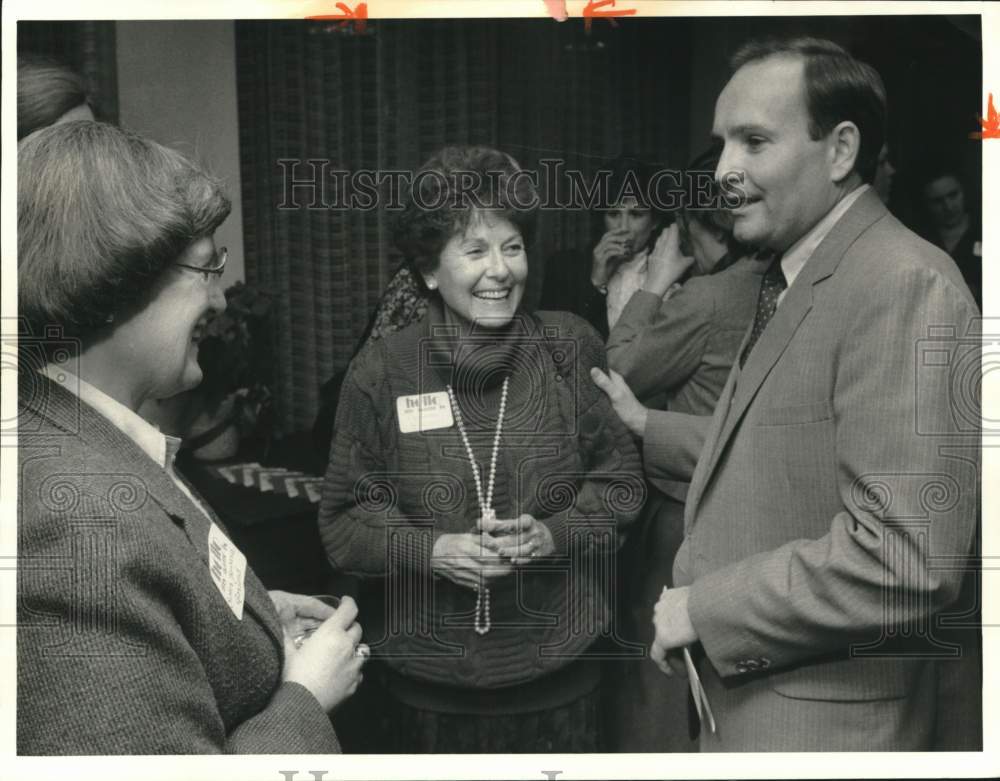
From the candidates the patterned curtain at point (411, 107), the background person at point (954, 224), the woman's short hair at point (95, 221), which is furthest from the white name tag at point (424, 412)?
the background person at point (954, 224)

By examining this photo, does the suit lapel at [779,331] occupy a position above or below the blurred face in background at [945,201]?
below

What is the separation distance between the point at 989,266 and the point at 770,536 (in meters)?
0.73

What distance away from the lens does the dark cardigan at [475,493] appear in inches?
83.1

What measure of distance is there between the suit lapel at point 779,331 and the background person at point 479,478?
0.18 meters

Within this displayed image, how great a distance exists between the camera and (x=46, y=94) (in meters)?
2.08

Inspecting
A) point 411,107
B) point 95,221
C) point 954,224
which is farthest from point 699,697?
point 95,221

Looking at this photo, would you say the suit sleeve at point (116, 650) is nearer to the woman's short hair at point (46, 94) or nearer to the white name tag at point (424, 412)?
the white name tag at point (424, 412)

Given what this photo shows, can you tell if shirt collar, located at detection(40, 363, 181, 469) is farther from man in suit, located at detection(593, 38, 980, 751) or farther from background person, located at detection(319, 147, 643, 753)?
man in suit, located at detection(593, 38, 980, 751)

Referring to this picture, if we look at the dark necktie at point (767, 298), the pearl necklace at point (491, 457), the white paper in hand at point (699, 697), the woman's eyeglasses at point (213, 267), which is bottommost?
the white paper in hand at point (699, 697)

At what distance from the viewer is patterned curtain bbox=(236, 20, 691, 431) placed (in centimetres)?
210

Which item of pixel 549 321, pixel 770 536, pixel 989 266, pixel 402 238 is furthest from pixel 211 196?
pixel 989 266

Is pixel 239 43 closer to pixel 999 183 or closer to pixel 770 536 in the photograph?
pixel 770 536

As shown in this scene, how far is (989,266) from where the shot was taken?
2.13 meters

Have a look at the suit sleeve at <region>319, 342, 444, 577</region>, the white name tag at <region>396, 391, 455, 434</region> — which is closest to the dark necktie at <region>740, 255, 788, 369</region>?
the white name tag at <region>396, 391, 455, 434</region>
